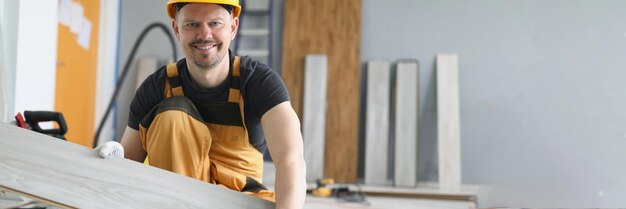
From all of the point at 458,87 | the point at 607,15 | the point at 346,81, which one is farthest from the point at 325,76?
the point at 607,15

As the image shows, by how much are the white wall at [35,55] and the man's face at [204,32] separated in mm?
1744

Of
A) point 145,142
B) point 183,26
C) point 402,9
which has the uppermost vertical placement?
point 402,9

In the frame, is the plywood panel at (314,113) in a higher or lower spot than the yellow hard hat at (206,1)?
lower

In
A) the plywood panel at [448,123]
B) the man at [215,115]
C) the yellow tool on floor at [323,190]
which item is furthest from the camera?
the plywood panel at [448,123]

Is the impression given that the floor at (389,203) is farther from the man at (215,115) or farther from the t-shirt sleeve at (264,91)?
the t-shirt sleeve at (264,91)

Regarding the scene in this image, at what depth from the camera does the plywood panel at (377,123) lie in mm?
4426

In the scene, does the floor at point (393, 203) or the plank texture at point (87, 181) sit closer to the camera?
the plank texture at point (87, 181)

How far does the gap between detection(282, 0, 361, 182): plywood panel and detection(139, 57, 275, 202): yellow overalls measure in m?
2.47

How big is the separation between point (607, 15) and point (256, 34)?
2747 mm

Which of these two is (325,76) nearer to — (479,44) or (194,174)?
(479,44)

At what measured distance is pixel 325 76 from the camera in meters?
4.52

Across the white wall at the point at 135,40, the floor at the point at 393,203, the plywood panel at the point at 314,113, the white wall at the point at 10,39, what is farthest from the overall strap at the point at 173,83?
the white wall at the point at 135,40

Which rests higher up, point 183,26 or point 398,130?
point 183,26

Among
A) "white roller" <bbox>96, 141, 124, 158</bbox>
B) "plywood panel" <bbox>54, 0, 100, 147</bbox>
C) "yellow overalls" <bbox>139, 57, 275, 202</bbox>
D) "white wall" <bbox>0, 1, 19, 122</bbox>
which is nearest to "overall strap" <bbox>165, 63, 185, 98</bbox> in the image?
"yellow overalls" <bbox>139, 57, 275, 202</bbox>
